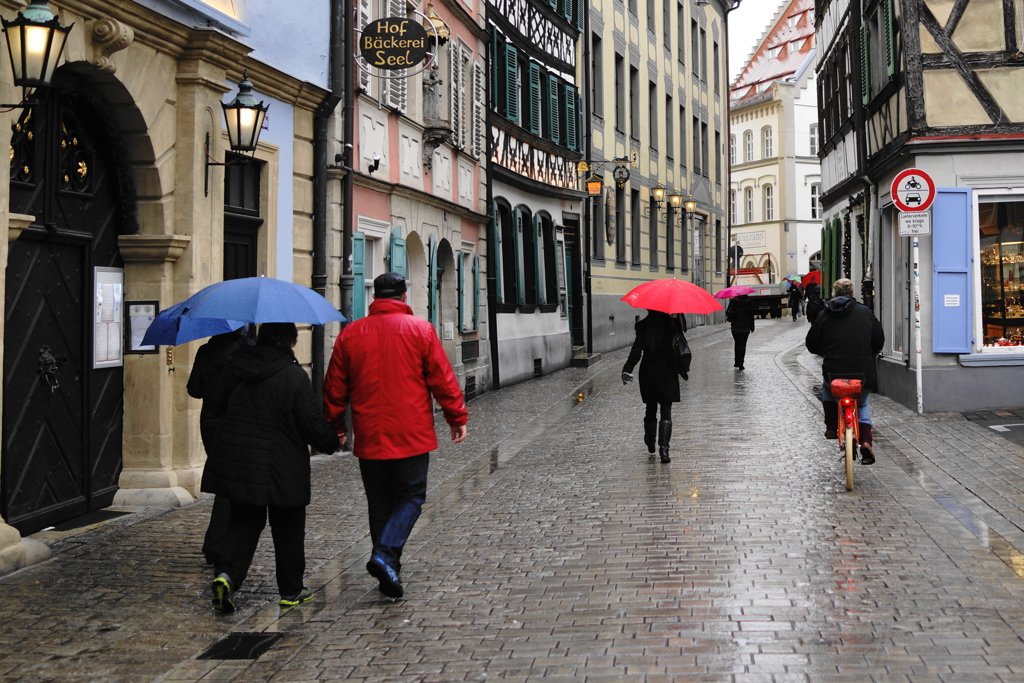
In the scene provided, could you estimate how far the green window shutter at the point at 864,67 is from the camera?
18547mm

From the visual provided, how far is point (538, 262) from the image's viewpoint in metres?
24.2

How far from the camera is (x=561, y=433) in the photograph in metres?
14.1

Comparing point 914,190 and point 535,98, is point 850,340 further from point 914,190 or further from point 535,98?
point 535,98

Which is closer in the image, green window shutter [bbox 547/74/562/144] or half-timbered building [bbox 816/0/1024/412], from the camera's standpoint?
half-timbered building [bbox 816/0/1024/412]

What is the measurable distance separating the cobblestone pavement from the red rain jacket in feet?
2.89

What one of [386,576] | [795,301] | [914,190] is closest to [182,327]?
[386,576]

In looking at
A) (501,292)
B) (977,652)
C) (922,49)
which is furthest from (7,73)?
(501,292)

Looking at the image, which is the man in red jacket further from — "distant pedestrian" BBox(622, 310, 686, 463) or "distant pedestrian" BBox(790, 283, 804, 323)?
"distant pedestrian" BBox(790, 283, 804, 323)

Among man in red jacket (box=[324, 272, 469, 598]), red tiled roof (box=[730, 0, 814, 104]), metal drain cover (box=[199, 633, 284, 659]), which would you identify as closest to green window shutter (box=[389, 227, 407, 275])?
man in red jacket (box=[324, 272, 469, 598])

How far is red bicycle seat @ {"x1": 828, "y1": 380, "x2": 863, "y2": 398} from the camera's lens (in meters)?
9.96

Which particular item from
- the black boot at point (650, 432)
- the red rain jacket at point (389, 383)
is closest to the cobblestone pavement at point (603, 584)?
the black boot at point (650, 432)

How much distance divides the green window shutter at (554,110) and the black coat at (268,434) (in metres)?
19.3

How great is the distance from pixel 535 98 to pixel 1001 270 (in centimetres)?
1132

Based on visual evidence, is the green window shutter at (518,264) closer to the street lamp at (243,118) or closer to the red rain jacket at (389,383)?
the street lamp at (243,118)
